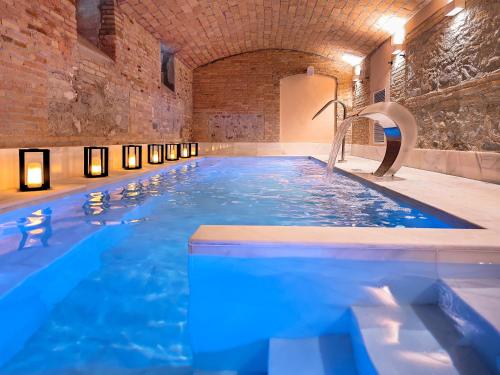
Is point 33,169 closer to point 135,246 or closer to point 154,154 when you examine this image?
point 135,246

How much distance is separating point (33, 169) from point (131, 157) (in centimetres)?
300

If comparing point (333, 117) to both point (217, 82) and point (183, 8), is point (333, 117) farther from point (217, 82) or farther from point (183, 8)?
point (183, 8)

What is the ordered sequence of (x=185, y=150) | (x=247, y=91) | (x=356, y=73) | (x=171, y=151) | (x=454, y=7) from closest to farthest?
(x=454, y=7), (x=171, y=151), (x=185, y=150), (x=356, y=73), (x=247, y=91)

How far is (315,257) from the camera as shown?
5.85 ft

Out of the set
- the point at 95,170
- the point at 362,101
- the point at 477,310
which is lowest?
the point at 477,310

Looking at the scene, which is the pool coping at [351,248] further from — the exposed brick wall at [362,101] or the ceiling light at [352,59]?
the ceiling light at [352,59]

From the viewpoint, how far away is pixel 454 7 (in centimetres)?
599

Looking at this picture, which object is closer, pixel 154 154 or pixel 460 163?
pixel 460 163

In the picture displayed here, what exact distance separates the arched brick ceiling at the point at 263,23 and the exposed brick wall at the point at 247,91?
0.57m

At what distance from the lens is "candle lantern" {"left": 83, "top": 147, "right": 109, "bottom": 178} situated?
564 cm

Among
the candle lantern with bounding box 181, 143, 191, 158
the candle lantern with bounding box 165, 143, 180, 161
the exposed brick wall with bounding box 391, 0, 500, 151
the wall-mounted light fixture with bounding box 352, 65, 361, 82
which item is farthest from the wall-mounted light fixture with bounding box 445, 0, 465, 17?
the candle lantern with bounding box 181, 143, 191, 158

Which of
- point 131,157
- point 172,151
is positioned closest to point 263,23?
point 172,151

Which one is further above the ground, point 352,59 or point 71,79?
point 352,59

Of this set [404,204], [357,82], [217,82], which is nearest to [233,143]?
[217,82]
